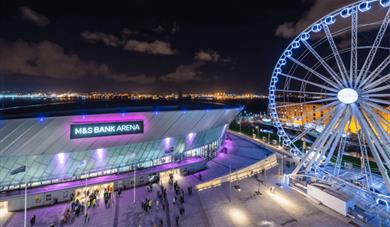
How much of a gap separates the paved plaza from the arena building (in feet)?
16.1

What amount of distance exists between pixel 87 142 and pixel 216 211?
55.9ft

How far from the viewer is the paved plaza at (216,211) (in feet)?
71.1

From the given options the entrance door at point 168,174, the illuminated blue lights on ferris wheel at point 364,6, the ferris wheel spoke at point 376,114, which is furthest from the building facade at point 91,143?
the illuminated blue lights on ferris wheel at point 364,6

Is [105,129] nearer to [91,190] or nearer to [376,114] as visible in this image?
[91,190]

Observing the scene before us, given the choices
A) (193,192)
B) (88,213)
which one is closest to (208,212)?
(193,192)

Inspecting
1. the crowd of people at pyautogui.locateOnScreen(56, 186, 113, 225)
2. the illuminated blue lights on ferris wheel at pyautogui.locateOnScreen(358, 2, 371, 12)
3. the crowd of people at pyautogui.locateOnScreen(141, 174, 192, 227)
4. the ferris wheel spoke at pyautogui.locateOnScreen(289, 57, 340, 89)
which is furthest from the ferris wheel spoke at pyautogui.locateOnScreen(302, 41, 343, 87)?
the crowd of people at pyautogui.locateOnScreen(56, 186, 113, 225)

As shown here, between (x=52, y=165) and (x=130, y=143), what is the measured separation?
9306 millimetres

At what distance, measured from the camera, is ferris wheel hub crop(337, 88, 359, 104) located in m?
24.0

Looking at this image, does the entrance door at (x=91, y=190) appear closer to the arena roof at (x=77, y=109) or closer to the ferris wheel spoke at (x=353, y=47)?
the arena roof at (x=77, y=109)

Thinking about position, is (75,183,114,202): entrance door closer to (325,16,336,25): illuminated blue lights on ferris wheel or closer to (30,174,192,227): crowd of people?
(30,174,192,227): crowd of people

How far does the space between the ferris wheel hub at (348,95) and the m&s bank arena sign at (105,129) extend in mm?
23056

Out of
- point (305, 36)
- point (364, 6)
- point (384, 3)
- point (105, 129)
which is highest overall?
point (364, 6)

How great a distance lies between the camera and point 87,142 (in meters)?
29.2

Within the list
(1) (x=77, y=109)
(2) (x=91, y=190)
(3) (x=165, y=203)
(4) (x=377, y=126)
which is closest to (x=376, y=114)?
(4) (x=377, y=126)
